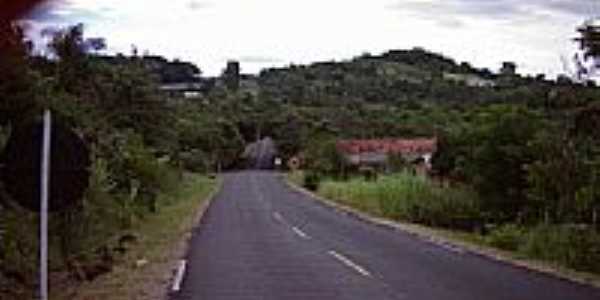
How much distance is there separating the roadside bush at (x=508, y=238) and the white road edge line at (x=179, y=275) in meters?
9.05

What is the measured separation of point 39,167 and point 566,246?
1653cm

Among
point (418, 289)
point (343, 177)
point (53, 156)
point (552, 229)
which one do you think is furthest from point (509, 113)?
point (343, 177)

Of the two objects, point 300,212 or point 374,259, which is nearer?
point 374,259

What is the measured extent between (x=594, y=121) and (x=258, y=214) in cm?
2395

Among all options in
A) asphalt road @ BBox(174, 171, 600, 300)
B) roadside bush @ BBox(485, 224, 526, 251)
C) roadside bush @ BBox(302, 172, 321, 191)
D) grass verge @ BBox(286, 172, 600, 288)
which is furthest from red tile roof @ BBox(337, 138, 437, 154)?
roadside bush @ BBox(485, 224, 526, 251)

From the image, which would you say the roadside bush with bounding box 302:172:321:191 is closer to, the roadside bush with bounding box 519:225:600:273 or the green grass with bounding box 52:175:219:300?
the green grass with bounding box 52:175:219:300

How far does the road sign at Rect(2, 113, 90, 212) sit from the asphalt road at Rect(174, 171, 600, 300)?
7270mm

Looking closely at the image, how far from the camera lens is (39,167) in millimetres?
8117

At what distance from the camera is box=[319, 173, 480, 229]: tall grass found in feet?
118

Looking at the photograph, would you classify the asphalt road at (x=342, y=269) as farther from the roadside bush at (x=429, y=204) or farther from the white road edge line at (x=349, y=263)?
the roadside bush at (x=429, y=204)

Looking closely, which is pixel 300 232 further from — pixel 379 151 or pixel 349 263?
pixel 379 151

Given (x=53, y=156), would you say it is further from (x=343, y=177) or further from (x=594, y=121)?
(x=343, y=177)

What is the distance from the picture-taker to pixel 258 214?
4359 centimetres

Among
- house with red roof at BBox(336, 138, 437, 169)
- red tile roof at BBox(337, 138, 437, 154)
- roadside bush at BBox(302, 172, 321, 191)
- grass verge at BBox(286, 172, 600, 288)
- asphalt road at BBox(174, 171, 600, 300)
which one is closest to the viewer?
asphalt road at BBox(174, 171, 600, 300)
